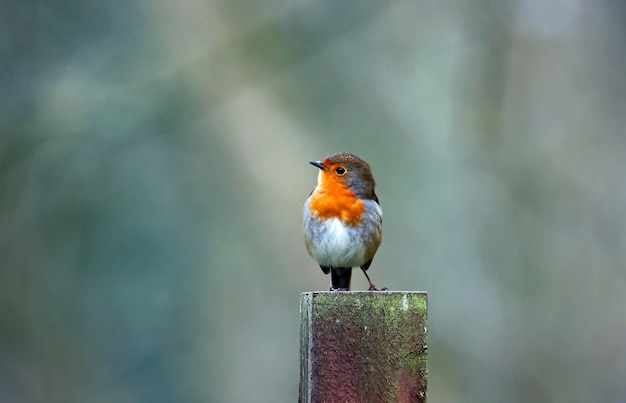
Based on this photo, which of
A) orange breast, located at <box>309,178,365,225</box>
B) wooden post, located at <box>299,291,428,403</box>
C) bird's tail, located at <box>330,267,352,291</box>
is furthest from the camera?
bird's tail, located at <box>330,267,352,291</box>

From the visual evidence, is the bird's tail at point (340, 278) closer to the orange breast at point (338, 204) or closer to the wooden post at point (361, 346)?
the orange breast at point (338, 204)

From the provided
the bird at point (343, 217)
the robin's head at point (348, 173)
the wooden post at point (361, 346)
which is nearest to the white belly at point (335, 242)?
the bird at point (343, 217)

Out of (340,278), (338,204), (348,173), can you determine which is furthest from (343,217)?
(340,278)

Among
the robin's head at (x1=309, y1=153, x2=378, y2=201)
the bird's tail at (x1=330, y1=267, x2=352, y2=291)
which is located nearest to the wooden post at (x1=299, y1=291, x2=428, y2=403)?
the robin's head at (x1=309, y1=153, x2=378, y2=201)

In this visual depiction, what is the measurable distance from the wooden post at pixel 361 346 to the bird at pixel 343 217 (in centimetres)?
149

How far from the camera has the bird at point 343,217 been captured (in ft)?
10.2

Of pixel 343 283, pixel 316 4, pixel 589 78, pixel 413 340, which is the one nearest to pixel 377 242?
pixel 343 283

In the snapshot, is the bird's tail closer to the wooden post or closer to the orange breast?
the orange breast

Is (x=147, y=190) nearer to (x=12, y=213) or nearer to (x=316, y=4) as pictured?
(x=12, y=213)

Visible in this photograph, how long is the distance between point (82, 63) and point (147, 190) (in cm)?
107

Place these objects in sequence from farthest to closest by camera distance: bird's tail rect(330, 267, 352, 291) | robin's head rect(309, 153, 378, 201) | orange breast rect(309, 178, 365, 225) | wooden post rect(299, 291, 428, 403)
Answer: bird's tail rect(330, 267, 352, 291), orange breast rect(309, 178, 365, 225), robin's head rect(309, 153, 378, 201), wooden post rect(299, 291, 428, 403)

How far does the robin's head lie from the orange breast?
15 millimetres

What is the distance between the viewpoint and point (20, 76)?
18.0 ft

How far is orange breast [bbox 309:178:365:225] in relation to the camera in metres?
3.13
